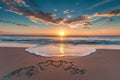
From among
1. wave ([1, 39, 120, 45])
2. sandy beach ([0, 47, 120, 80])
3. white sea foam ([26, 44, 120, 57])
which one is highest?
wave ([1, 39, 120, 45])

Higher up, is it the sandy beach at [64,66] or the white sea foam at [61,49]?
the white sea foam at [61,49]

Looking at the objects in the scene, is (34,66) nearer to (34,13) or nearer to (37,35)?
(37,35)

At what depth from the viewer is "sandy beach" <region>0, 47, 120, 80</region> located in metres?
1.13

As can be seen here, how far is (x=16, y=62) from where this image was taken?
1.20 meters

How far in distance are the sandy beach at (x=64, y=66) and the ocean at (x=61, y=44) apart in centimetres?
3

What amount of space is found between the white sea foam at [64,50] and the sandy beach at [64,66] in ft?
0.09

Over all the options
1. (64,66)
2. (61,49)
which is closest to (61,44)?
(61,49)

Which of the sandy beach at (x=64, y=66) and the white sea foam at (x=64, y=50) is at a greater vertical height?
the white sea foam at (x=64, y=50)

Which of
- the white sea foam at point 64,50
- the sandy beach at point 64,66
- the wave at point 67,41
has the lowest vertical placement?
the sandy beach at point 64,66

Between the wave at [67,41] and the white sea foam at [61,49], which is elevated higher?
the wave at [67,41]

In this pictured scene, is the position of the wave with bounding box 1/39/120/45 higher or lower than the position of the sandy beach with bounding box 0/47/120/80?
higher

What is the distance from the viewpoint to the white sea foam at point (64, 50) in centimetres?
118

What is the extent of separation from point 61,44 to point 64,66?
14 centimetres

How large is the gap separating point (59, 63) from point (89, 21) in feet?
1.09
